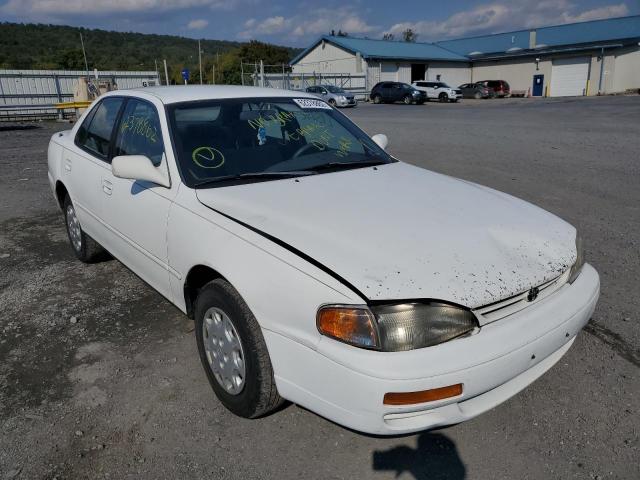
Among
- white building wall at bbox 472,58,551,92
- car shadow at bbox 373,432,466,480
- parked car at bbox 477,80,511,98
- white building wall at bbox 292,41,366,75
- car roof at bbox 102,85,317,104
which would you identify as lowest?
car shadow at bbox 373,432,466,480

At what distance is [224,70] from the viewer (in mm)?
50906

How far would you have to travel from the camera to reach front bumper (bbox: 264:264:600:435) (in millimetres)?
1865

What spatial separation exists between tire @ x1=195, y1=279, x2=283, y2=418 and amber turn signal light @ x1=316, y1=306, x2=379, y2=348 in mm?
406

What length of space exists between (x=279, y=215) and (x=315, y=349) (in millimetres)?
761

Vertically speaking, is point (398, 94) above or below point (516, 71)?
below

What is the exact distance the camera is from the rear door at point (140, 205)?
296 cm

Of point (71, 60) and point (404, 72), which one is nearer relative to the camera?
point (404, 72)

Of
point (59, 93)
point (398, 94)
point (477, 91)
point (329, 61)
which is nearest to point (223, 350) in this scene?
point (59, 93)

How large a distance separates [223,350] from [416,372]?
1074mm

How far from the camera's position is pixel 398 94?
33531 mm

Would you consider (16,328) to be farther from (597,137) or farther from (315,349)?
(597,137)

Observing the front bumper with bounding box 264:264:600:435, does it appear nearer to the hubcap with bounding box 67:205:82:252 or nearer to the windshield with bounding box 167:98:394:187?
the windshield with bounding box 167:98:394:187

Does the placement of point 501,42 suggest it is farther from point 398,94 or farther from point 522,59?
point 398,94

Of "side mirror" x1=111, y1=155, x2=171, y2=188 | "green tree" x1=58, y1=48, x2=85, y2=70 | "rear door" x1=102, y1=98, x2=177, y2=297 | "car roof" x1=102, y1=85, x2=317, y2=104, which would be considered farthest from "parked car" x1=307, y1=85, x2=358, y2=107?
"green tree" x1=58, y1=48, x2=85, y2=70
